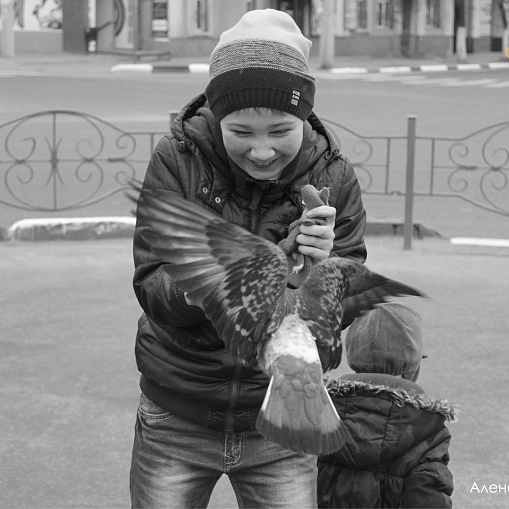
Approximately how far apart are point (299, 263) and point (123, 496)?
7.03 feet

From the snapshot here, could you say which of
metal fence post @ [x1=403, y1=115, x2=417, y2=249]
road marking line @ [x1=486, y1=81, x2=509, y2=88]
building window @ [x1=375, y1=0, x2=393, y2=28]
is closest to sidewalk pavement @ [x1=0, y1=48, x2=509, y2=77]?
building window @ [x1=375, y1=0, x2=393, y2=28]

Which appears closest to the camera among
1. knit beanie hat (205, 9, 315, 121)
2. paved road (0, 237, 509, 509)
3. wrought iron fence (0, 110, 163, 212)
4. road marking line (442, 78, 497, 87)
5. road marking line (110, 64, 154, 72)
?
knit beanie hat (205, 9, 315, 121)

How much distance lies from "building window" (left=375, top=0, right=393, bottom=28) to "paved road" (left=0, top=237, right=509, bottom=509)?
29.1 m

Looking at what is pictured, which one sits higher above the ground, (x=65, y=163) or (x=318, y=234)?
(x=318, y=234)

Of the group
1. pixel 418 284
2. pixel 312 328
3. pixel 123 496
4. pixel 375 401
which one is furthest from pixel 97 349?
pixel 312 328

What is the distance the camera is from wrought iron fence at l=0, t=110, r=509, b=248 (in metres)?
8.91

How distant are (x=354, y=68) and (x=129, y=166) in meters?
19.2

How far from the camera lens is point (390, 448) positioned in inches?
106

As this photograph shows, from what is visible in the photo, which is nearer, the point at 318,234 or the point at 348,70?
the point at 318,234

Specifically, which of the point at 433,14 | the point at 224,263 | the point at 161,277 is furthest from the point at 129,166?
the point at 433,14

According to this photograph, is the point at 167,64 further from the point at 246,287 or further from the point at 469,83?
the point at 246,287

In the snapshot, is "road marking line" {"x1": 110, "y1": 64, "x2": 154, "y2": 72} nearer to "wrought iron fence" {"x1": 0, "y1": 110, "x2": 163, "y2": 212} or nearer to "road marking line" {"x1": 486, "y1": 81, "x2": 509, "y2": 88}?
"road marking line" {"x1": 486, "y1": 81, "x2": 509, "y2": 88}

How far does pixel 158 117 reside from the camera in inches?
617

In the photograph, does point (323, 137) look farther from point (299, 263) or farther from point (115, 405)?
point (115, 405)
